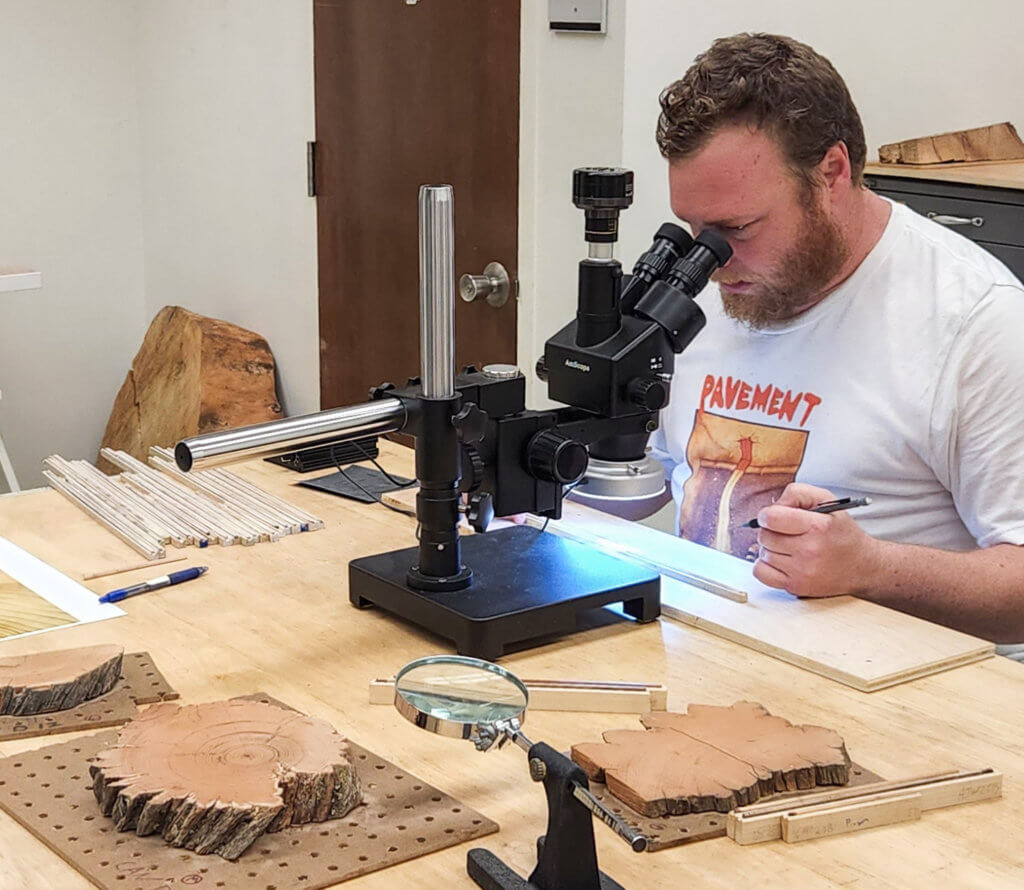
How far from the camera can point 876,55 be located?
3.17 metres

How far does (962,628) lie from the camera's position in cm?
187

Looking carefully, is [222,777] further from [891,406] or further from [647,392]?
[891,406]

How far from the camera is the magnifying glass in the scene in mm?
1050

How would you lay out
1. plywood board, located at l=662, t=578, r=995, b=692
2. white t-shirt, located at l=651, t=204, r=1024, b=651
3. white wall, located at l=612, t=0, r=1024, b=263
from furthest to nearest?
white wall, located at l=612, t=0, r=1024, b=263, white t-shirt, located at l=651, t=204, r=1024, b=651, plywood board, located at l=662, t=578, r=995, b=692

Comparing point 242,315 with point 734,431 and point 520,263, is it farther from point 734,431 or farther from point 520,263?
point 734,431

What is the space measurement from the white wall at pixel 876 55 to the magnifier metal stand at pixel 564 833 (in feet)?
8.04

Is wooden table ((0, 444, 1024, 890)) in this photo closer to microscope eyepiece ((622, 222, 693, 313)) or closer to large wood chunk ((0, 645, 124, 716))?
large wood chunk ((0, 645, 124, 716))

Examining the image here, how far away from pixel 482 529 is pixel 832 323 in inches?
31.0

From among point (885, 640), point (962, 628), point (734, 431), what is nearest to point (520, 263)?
point (734, 431)

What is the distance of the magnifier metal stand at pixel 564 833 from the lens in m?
1.05

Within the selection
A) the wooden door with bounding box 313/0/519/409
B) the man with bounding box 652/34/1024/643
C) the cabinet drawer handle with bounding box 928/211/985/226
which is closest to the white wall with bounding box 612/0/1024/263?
the wooden door with bounding box 313/0/519/409

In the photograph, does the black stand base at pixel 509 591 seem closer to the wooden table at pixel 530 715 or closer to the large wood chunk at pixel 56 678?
the wooden table at pixel 530 715

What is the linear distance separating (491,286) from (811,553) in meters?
1.94

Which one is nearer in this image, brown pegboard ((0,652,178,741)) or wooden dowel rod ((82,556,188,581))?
brown pegboard ((0,652,178,741))
